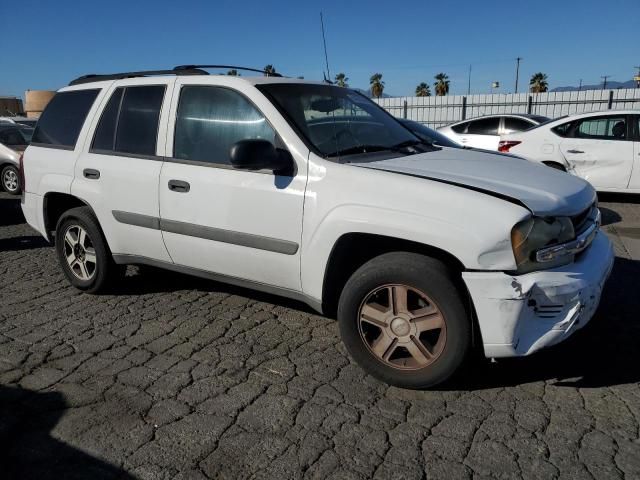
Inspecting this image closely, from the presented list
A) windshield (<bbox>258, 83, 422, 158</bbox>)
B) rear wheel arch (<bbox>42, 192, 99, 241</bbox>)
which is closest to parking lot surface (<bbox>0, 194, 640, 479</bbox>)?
rear wheel arch (<bbox>42, 192, 99, 241</bbox>)

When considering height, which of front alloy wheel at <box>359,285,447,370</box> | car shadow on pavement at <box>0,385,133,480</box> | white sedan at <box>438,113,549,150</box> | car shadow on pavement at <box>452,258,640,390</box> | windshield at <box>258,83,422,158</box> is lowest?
car shadow on pavement at <box>452,258,640,390</box>

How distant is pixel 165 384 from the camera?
3.14m

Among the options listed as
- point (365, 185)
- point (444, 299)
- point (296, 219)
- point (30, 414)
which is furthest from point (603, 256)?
point (30, 414)

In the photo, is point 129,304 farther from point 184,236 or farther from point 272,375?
point 272,375

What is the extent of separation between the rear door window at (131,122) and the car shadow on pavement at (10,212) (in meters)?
4.79

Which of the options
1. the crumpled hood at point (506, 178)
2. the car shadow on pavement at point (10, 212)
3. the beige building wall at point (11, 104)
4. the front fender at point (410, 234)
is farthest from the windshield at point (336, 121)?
the beige building wall at point (11, 104)

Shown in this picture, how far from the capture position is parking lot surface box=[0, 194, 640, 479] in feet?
8.00

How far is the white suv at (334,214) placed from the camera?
2.73 meters

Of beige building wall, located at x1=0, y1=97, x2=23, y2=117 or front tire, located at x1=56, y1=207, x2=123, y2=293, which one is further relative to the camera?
beige building wall, located at x1=0, y1=97, x2=23, y2=117

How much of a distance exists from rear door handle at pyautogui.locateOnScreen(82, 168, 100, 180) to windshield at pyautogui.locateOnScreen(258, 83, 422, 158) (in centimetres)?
155

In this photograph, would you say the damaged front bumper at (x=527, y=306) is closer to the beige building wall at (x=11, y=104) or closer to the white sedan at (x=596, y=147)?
the white sedan at (x=596, y=147)

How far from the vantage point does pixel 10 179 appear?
437 inches

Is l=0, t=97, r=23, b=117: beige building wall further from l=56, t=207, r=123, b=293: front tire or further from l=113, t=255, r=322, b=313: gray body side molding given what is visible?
l=113, t=255, r=322, b=313: gray body side molding

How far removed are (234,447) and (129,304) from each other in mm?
2280
